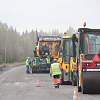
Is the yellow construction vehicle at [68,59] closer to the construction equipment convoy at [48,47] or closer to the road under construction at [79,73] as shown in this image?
the road under construction at [79,73]

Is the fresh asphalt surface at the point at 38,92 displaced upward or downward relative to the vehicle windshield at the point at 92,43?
downward

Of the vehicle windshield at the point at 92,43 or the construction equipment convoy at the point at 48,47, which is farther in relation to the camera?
the construction equipment convoy at the point at 48,47

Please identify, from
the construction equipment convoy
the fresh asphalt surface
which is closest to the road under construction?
the fresh asphalt surface

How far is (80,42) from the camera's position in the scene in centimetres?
1246

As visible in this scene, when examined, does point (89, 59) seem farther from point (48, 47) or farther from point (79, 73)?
point (48, 47)

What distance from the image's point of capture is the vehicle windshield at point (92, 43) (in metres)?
12.3

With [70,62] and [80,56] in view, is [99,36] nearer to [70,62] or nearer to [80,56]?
[80,56]

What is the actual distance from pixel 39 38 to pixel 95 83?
56.5ft

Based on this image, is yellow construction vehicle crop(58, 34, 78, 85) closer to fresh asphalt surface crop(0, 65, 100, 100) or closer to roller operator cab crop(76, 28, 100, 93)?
fresh asphalt surface crop(0, 65, 100, 100)

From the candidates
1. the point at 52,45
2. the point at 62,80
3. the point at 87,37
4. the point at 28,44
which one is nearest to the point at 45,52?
the point at 52,45

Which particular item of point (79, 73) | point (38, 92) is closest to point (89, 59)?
point (79, 73)

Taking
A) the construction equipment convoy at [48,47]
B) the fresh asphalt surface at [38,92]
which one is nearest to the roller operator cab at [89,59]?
the fresh asphalt surface at [38,92]

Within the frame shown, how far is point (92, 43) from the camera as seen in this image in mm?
12461

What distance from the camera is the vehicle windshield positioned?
12.3 meters
